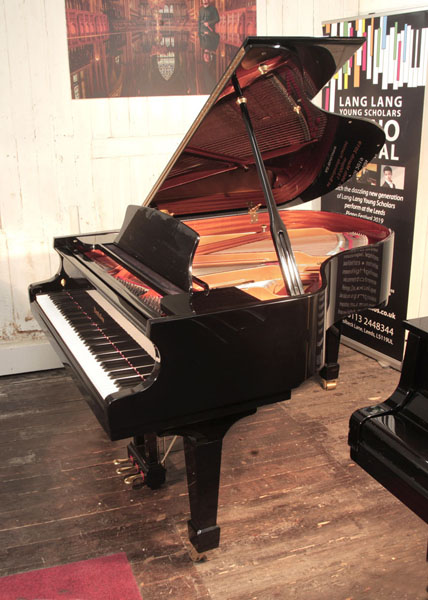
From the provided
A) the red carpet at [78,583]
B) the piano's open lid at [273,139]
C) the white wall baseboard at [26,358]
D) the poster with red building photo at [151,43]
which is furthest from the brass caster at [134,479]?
the poster with red building photo at [151,43]

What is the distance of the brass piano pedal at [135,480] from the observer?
2.75 meters

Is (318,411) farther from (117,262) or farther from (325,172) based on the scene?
(117,262)

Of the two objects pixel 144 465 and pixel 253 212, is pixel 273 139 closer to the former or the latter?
pixel 253 212

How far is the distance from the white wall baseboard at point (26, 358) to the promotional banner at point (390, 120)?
211 centimetres

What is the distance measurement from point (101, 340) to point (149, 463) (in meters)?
0.71

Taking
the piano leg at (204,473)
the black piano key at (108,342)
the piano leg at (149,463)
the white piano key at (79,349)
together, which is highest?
the black piano key at (108,342)

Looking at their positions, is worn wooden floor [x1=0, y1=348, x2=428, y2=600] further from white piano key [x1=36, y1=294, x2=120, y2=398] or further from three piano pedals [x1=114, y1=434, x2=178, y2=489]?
white piano key [x1=36, y1=294, x2=120, y2=398]

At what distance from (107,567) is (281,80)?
1.97 metres

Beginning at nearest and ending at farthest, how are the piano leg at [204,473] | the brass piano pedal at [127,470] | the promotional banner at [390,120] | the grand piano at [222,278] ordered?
1. the grand piano at [222,278]
2. the piano leg at [204,473]
3. the brass piano pedal at [127,470]
4. the promotional banner at [390,120]

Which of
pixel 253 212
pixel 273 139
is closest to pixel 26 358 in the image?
pixel 253 212

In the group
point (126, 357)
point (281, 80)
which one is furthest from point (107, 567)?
point (281, 80)

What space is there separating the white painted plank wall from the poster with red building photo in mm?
74

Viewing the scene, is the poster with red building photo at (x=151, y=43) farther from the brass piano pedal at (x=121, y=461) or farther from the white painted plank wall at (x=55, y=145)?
the brass piano pedal at (x=121, y=461)

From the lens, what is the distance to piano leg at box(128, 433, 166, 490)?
269 centimetres
